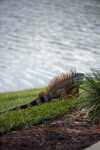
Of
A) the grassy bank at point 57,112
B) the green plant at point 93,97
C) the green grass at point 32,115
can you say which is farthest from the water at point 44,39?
the green plant at point 93,97

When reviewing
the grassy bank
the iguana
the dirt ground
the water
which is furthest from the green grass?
the water

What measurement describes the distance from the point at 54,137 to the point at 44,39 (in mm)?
14682

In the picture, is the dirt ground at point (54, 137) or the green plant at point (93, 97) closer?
the dirt ground at point (54, 137)

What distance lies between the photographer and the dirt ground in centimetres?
415

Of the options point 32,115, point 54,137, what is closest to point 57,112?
point 32,115

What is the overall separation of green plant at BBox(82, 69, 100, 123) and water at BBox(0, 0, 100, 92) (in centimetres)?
702

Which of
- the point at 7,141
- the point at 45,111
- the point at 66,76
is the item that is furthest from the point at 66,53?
the point at 7,141

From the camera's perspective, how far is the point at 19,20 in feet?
75.4

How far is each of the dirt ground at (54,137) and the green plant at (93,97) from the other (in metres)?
0.23

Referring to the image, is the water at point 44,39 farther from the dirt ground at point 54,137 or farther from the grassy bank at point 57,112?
the dirt ground at point 54,137

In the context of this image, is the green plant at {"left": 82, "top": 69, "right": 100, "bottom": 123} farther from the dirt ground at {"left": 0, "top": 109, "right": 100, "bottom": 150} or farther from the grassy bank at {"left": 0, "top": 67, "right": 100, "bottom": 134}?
the dirt ground at {"left": 0, "top": 109, "right": 100, "bottom": 150}

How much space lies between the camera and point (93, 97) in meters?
5.47

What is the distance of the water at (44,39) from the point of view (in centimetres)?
1388

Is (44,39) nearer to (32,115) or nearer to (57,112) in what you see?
(57,112)
